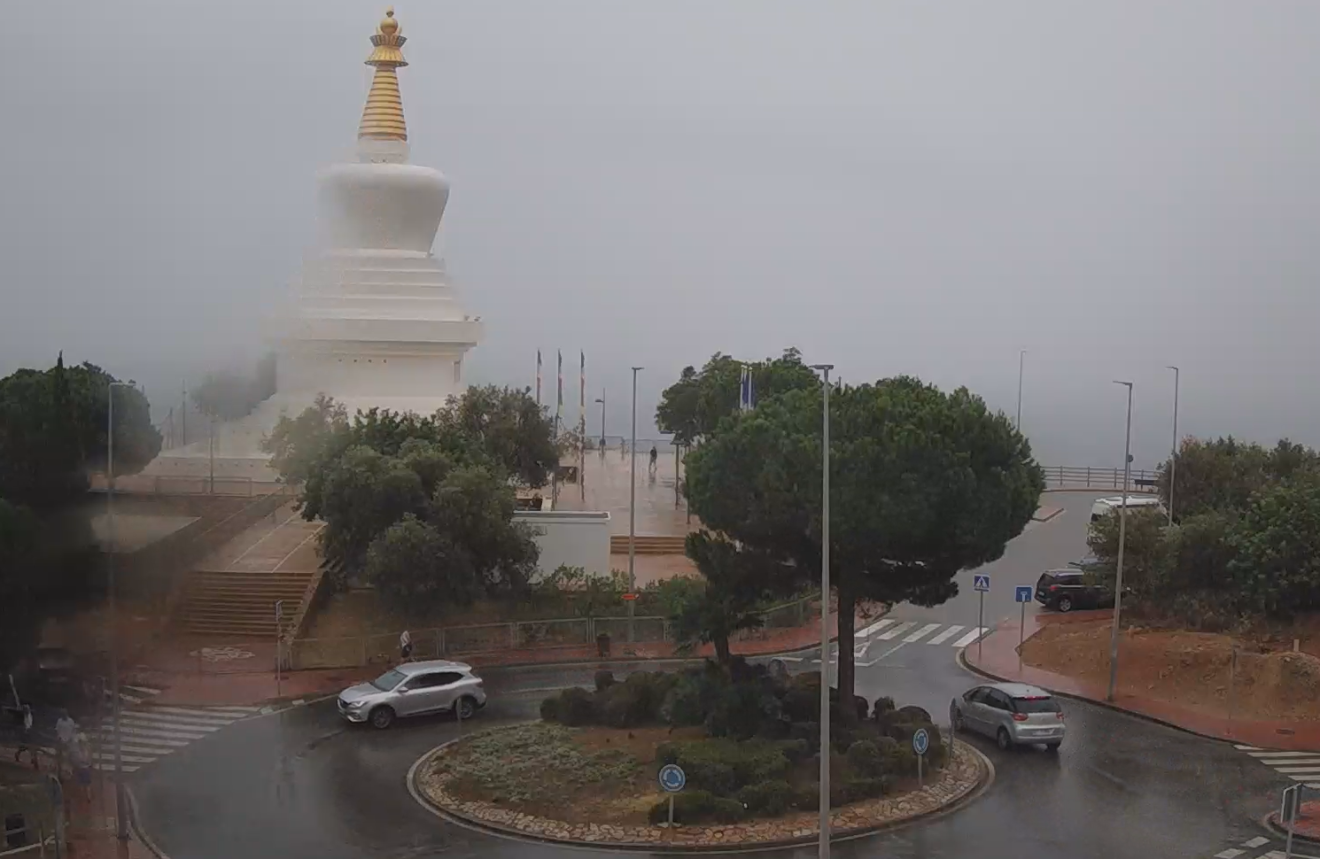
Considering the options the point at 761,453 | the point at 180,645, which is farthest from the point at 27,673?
the point at 761,453

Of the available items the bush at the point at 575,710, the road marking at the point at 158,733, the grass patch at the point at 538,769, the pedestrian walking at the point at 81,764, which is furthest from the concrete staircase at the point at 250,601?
the bush at the point at 575,710

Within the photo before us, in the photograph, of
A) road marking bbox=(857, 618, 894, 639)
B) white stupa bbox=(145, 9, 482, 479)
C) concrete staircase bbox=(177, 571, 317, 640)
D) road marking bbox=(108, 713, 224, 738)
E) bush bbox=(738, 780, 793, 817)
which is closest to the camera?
bush bbox=(738, 780, 793, 817)

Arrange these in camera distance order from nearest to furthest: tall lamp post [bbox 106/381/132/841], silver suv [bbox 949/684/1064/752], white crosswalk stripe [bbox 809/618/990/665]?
tall lamp post [bbox 106/381/132/841]
silver suv [bbox 949/684/1064/752]
white crosswalk stripe [bbox 809/618/990/665]

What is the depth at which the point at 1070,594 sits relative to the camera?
137ft

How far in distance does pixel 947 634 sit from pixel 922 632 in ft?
2.33

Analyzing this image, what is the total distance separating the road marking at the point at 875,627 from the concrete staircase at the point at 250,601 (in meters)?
15.2

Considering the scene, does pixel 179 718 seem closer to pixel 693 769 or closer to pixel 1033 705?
pixel 693 769

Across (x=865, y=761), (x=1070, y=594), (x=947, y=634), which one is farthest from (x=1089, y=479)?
(x=865, y=761)

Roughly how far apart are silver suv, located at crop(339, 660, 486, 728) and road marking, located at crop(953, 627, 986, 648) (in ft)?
46.7

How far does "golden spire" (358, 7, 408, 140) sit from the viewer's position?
5175 centimetres

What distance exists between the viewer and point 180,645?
83.9ft

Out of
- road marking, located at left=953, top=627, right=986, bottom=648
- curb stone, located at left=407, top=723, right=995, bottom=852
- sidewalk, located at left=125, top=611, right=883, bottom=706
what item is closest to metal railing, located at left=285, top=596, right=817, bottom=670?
sidewalk, located at left=125, top=611, right=883, bottom=706

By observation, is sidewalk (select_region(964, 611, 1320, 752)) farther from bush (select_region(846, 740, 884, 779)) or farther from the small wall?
the small wall

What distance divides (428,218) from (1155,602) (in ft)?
98.3
